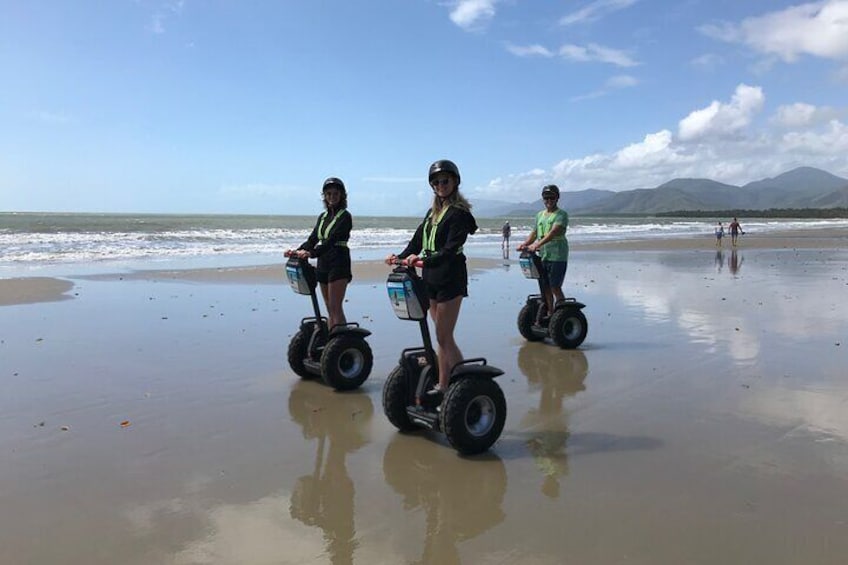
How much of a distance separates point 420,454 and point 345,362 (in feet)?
6.59

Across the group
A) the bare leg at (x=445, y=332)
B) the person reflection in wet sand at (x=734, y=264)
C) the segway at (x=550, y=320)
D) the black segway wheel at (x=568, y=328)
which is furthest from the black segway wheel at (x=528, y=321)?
the person reflection in wet sand at (x=734, y=264)

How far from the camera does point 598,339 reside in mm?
8914

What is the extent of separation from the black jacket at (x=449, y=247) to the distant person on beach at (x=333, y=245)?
5.88 feet

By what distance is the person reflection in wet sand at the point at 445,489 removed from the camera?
349cm

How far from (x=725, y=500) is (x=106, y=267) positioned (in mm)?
20255

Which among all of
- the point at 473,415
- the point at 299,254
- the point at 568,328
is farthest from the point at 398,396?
the point at 568,328

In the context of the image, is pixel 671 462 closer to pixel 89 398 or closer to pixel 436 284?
pixel 436 284

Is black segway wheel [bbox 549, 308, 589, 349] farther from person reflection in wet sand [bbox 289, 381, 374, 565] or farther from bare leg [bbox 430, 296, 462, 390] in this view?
bare leg [bbox 430, 296, 462, 390]

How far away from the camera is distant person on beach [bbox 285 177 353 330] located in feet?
20.8

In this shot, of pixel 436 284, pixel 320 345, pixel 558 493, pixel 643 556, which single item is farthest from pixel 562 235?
pixel 643 556

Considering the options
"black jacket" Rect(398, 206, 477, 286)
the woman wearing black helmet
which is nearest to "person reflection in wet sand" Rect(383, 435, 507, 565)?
the woman wearing black helmet

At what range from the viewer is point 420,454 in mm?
4695

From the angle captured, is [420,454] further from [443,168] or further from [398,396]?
[443,168]

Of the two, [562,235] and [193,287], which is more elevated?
[562,235]
